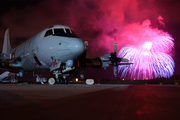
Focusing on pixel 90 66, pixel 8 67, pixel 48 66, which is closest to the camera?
pixel 48 66

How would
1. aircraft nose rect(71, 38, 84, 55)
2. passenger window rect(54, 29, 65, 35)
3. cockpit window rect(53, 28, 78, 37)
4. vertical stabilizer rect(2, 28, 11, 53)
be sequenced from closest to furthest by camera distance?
aircraft nose rect(71, 38, 84, 55) < cockpit window rect(53, 28, 78, 37) < passenger window rect(54, 29, 65, 35) < vertical stabilizer rect(2, 28, 11, 53)

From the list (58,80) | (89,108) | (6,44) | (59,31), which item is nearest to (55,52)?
(59,31)

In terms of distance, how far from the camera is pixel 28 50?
2298cm

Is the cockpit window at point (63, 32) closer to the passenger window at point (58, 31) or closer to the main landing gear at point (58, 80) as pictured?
the passenger window at point (58, 31)

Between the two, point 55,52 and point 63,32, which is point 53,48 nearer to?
point 55,52

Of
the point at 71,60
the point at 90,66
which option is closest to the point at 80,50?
the point at 71,60

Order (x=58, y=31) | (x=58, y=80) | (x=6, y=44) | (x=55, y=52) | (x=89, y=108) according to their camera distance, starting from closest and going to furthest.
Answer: (x=89, y=108)
(x=55, y=52)
(x=58, y=31)
(x=58, y=80)
(x=6, y=44)

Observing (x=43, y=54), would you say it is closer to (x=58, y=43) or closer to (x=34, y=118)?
(x=58, y=43)

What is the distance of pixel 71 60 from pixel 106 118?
15.4 meters

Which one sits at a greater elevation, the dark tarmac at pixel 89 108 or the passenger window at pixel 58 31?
the passenger window at pixel 58 31

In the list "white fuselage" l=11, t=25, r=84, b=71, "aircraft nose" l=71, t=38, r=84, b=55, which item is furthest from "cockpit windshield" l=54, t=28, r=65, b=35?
"aircraft nose" l=71, t=38, r=84, b=55

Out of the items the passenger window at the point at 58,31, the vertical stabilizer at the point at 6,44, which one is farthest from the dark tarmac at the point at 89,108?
the vertical stabilizer at the point at 6,44

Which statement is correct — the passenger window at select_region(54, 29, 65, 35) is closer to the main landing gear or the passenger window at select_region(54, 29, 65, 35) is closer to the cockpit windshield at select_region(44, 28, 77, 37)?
the cockpit windshield at select_region(44, 28, 77, 37)

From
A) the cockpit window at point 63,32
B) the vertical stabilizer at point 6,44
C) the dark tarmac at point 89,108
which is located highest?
the vertical stabilizer at point 6,44
